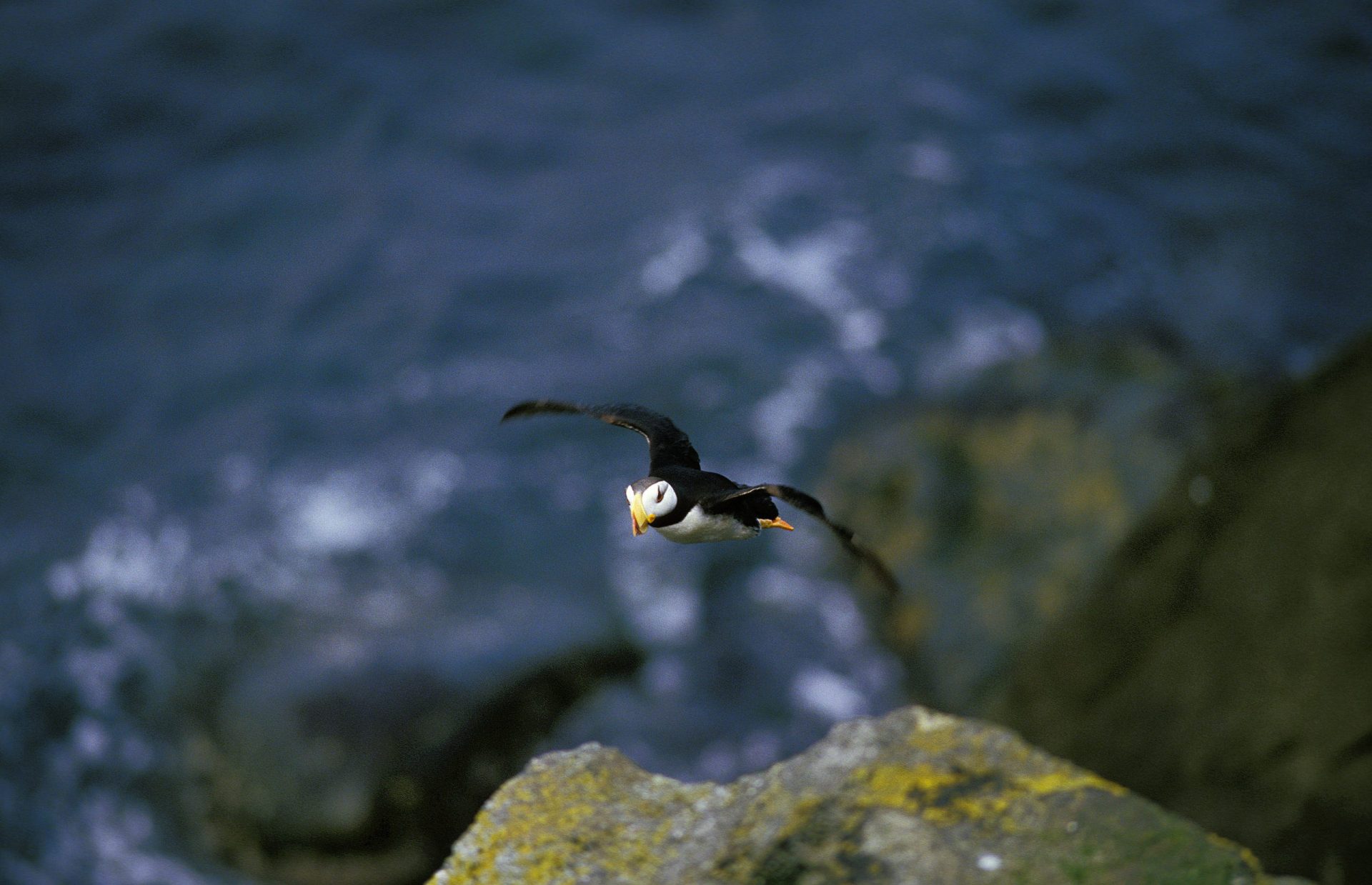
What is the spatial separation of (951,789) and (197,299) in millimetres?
11820

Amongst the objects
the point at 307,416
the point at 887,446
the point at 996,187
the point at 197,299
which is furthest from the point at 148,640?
the point at 996,187

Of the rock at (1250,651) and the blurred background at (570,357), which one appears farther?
the blurred background at (570,357)

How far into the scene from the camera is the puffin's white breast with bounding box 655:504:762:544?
4.98 metres

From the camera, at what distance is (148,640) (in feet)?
33.7

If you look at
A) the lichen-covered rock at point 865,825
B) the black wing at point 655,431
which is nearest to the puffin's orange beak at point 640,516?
the black wing at point 655,431

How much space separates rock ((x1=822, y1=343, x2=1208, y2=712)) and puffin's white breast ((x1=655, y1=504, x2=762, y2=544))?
3.69 meters

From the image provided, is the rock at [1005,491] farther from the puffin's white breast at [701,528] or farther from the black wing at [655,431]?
the puffin's white breast at [701,528]

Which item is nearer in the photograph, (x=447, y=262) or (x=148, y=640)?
(x=148, y=640)

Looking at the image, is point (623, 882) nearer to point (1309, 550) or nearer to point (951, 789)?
point (951, 789)

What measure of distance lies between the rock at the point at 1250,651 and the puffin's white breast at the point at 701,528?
131 inches

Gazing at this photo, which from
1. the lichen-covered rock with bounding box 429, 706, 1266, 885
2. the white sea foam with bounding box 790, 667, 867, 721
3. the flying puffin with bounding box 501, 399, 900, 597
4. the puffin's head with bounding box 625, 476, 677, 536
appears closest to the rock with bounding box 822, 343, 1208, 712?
the white sea foam with bounding box 790, 667, 867, 721

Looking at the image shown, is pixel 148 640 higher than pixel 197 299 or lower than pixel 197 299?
lower

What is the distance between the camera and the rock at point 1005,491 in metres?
8.41

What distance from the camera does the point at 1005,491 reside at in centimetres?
908
